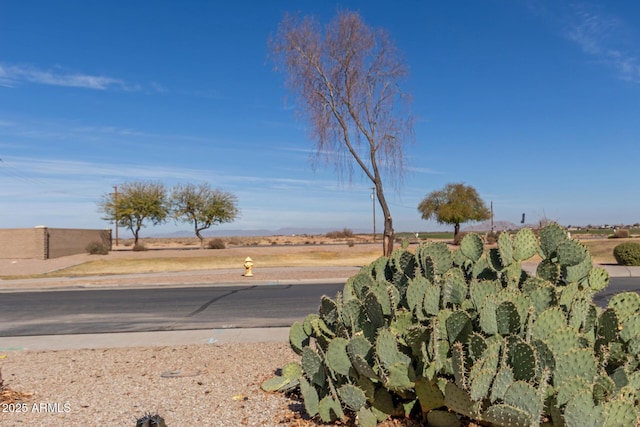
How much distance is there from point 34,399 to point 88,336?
4152 millimetres

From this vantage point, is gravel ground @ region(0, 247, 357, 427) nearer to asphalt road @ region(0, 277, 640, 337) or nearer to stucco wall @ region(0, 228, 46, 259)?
asphalt road @ region(0, 277, 640, 337)

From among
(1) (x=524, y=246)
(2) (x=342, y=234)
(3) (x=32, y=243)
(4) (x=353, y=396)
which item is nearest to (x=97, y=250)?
(3) (x=32, y=243)

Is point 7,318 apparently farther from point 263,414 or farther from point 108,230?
point 108,230

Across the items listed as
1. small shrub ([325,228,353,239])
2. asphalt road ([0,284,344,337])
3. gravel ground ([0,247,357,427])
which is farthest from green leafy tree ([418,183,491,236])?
gravel ground ([0,247,357,427])

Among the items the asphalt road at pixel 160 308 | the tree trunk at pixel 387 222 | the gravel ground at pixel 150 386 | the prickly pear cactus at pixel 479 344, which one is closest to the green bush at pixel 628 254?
the asphalt road at pixel 160 308

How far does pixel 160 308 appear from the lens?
13445 millimetres

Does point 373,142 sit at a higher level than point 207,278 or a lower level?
higher

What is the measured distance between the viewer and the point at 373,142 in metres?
22.1

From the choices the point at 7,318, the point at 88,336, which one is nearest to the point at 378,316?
the point at 88,336

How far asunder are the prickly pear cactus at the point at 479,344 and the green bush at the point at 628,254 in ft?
73.9

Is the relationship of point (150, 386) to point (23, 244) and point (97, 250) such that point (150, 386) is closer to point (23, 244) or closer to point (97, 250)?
point (97, 250)

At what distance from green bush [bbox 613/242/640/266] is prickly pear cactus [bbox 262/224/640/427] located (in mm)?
22538

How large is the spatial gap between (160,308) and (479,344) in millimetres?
11137

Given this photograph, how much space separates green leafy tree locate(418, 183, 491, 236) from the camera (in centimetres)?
6956
